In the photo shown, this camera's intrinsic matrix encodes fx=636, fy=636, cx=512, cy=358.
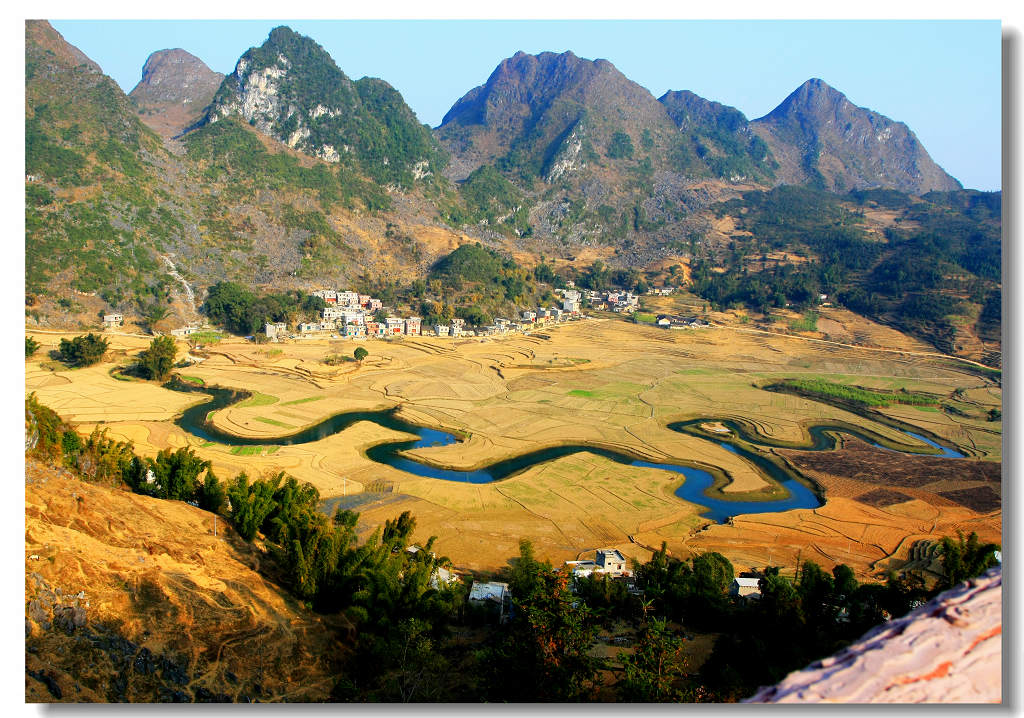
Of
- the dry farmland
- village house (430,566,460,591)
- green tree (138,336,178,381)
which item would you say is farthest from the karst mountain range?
village house (430,566,460,591)

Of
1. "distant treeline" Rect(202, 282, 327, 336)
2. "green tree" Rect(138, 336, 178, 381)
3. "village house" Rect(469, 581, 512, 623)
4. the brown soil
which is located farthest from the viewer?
"distant treeline" Rect(202, 282, 327, 336)

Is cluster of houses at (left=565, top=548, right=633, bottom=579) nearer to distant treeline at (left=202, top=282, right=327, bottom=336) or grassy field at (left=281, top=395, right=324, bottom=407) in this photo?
grassy field at (left=281, top=395, right=324, bottom=407)

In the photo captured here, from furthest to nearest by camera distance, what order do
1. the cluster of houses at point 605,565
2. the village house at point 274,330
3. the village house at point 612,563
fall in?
the village house at point 274,330 < the village house at point 612,563 < the cluster of houses at point 605,565

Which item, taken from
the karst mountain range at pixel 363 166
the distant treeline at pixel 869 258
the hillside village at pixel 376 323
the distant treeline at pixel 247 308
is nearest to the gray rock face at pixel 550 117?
the karst mountain range at pixel 363 166

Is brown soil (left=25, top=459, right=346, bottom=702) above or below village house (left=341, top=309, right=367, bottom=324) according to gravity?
below

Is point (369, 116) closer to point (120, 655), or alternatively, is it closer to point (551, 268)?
point (551, 268)

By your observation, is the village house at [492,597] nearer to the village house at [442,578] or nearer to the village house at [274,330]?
the village house at [442,578]
